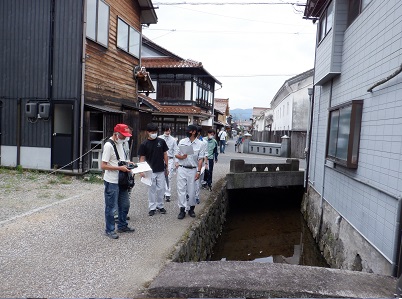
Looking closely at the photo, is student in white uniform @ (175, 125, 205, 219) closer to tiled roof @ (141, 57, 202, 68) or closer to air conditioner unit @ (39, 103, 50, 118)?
air conditioner unit @ (39, 103, 50, 118)

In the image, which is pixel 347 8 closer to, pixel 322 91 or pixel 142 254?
pixel 322 91

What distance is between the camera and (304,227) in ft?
35.2

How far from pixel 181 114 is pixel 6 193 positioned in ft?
49.6

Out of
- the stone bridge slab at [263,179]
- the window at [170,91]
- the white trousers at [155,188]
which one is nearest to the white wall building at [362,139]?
the stone bridge slab at [263,179]

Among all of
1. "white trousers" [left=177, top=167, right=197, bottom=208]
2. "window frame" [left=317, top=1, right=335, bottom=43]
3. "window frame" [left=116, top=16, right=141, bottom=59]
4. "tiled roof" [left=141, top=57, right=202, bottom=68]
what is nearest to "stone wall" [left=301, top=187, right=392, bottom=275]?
"white trousers" [left=177, top=167, right=197, bottom=208]

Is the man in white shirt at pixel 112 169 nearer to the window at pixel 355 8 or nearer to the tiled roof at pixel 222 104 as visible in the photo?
the window at pixel 355 8

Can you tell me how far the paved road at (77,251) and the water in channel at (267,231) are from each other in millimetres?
3102

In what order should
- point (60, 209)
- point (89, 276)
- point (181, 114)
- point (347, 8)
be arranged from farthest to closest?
point (181, 114)
point (347, 8)
point (60, 209)
point (89, 276)

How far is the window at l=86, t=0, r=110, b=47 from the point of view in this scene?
33.9ft

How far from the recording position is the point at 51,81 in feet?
33.7

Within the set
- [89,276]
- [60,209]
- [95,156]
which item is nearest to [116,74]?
[95,156]

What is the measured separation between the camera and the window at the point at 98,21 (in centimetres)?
1032

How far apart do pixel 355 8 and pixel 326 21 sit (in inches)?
79.7

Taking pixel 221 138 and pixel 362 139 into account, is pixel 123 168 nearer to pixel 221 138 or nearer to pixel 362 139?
pixel 362 139
